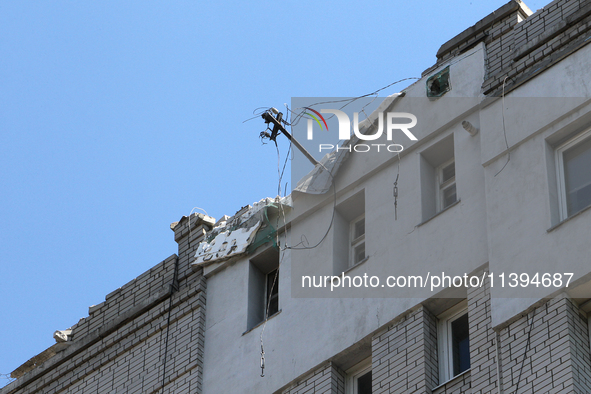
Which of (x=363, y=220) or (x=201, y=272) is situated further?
(x=201, y=272)

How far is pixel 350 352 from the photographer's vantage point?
16750 mm

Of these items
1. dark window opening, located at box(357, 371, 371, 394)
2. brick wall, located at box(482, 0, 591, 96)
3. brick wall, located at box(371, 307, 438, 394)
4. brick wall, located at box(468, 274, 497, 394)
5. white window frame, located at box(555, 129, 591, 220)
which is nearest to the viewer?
brick wall, located at box(468, 274, 497, 394)

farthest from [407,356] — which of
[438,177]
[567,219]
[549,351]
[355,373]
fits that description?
[438,177]

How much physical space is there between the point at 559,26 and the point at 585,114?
1.85m

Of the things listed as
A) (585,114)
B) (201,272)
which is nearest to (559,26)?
(585,114)

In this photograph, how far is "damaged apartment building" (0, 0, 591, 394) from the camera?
14828mm

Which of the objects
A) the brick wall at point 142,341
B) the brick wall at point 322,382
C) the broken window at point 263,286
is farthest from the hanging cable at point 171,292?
the brick wall at point 322,382

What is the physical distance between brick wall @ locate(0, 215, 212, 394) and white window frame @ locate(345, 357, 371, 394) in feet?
9.05

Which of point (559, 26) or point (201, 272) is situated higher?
point (559, 26)

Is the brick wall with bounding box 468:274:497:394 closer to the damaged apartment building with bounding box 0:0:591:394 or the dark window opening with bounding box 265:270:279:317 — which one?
the damaged apartment building with bounding box 0:0:591:394

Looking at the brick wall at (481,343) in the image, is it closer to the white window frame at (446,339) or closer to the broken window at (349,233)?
the white window frame at (446,339)

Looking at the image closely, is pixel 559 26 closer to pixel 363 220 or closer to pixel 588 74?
pixel 588 74

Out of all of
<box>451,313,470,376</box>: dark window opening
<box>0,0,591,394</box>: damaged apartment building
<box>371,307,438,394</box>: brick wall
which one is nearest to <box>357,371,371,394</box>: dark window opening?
<box>0,0,591,394</box>: damaged apartment building

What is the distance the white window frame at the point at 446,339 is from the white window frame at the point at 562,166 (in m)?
1.89
